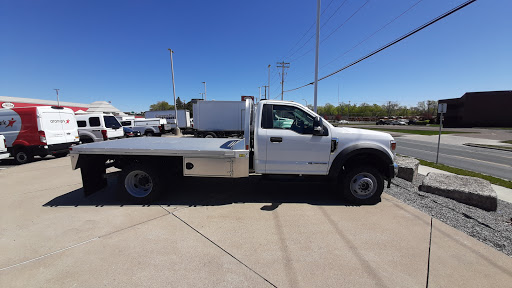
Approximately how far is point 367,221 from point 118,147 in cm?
482

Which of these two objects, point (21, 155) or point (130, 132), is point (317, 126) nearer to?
point (21, 155)

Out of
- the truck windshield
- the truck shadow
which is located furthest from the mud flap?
the truck windshield

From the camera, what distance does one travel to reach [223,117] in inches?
613

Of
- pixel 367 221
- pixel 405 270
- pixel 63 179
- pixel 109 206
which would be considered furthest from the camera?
pixel 63 179

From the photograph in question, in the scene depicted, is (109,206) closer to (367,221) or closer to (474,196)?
(367,221)

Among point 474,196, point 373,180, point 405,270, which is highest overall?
point 373,180

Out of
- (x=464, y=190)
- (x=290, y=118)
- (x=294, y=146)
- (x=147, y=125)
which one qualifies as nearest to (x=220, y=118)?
(x=147, y=125)

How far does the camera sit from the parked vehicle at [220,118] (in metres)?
15.5

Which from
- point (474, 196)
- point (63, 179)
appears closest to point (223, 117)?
point (63, 179)

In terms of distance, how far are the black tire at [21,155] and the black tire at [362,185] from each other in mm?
11498

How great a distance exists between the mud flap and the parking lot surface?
23cm

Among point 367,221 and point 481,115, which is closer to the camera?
point 367,221

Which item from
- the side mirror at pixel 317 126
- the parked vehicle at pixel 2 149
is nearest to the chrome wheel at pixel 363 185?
the side mirror at pixel 317 126

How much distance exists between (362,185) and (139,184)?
15.0 feet
